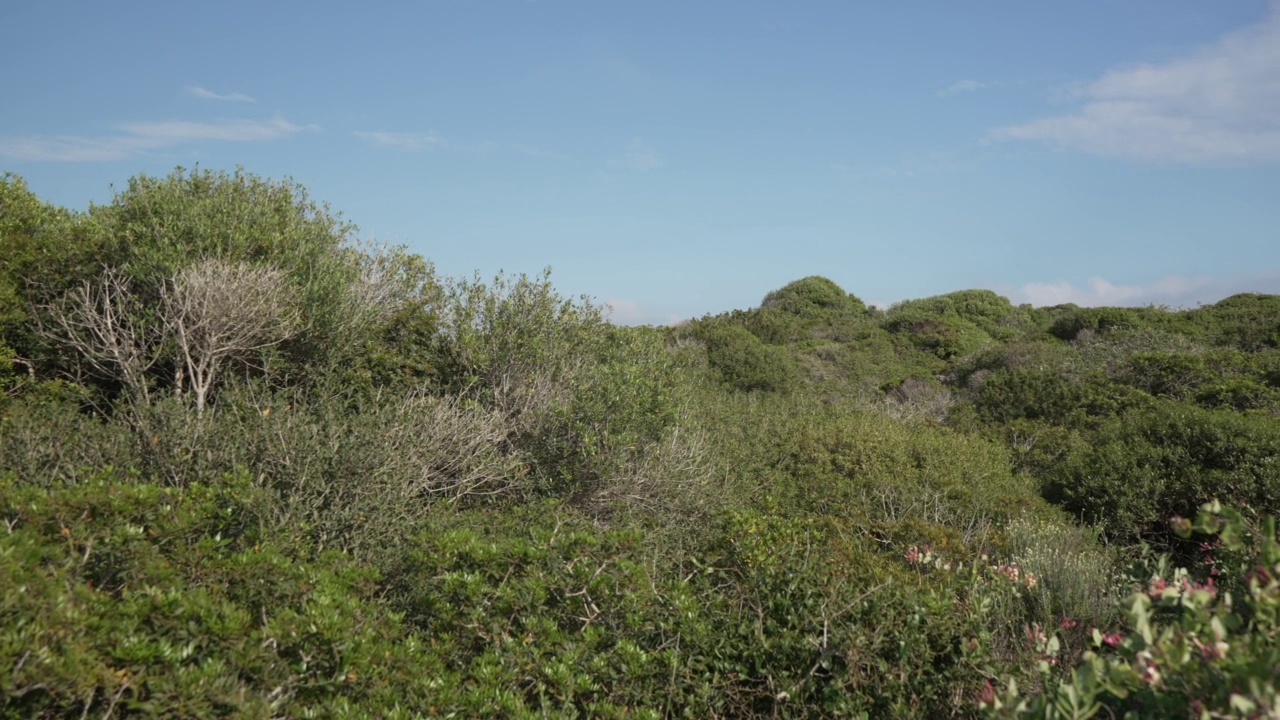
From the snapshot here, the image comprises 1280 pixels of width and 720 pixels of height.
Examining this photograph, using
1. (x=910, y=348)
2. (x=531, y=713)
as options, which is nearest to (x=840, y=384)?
(x=910, y=348)

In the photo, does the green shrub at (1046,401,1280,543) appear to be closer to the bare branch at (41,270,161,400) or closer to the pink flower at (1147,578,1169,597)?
the pink flower at (1147,578,1169,597)

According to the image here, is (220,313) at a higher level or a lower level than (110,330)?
higher

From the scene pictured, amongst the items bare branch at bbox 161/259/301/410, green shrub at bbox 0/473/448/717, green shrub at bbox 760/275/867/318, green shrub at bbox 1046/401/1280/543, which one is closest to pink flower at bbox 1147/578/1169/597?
green shrub at bbox 0/473/448/717

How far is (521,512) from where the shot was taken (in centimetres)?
806

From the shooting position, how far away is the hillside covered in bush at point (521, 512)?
3523mm

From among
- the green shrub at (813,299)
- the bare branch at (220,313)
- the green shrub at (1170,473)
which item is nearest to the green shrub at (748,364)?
the green shrub at (1170,473)

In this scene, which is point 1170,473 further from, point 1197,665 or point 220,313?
point 220,313

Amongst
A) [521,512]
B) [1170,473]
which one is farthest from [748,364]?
[521,512]

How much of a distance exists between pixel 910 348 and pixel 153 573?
108ft

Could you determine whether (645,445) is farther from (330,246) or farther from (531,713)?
(531,713)

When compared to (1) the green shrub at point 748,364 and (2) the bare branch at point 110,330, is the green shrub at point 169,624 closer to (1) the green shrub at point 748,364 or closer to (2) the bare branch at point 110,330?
(2) the bare branch at point 110,330

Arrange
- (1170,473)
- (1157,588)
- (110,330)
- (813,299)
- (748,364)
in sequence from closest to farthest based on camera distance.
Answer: (1157,588)
(110,330)
(1170,473)
(748,364)
(813,299)

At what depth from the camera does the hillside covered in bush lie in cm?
352

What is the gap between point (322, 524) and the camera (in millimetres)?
6422
